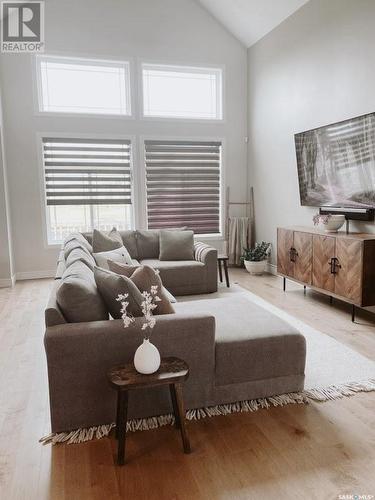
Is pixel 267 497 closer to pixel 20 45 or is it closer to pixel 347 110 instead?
pixel 347 110

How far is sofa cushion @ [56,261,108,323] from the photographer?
6.89 ft

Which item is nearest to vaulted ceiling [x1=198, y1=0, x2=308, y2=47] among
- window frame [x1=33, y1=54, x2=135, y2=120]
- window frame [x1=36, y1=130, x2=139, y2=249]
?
window frame [x1=33, y1=54, x2=135, y2=120]

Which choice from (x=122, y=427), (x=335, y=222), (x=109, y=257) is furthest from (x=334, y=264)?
(x=122, y=427)

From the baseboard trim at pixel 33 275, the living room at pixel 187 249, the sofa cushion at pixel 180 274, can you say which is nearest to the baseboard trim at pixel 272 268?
the living room at pixel 187 249

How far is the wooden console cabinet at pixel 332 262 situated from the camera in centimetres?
369

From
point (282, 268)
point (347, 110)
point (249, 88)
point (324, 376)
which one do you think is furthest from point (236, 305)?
point (249, 88)

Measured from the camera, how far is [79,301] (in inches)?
83.6

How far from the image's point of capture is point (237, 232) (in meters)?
6.79

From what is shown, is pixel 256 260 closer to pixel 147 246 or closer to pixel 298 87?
pixel 147 246

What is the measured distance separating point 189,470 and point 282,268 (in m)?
3.59

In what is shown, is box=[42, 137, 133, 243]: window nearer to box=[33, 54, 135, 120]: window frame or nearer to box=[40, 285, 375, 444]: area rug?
box=[33, 54, 135, 120]: window frame

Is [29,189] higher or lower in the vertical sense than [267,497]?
higher

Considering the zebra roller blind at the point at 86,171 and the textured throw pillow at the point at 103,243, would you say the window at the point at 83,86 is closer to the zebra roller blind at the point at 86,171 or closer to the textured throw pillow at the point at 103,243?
the zebra roller blind at the point at 86,171

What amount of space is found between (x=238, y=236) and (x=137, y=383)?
17.0 ft
